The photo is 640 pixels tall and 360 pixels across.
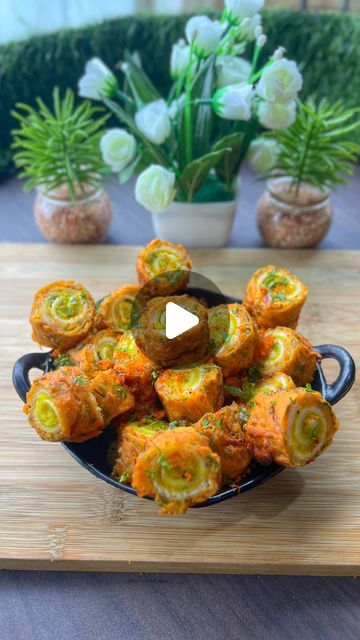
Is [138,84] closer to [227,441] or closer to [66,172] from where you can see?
[66,172]

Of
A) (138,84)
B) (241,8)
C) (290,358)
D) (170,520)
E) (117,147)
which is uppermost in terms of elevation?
(241,8)

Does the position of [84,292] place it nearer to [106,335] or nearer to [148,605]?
[106,335]

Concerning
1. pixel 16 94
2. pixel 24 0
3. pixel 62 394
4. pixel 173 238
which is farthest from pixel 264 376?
pixel 24 0

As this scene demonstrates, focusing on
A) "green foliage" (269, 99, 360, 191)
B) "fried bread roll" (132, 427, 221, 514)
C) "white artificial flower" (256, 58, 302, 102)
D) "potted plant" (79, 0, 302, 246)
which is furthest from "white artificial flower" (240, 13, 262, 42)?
"fried bread roll" (132, 427, 221, 514)

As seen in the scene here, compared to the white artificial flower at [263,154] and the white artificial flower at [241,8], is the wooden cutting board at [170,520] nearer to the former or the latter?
the white artificial flower at [263,154]

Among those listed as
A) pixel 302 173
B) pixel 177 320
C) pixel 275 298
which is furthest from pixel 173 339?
pixel 302 173

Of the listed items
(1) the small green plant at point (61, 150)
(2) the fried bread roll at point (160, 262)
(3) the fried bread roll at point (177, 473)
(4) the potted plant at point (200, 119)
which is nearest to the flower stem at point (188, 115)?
(4) the potted plant at point (200, 119)

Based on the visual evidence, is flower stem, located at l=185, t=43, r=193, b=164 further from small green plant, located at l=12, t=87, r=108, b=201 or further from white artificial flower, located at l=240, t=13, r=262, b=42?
small green plant, located at l=12, t=87, r=108, b=201
